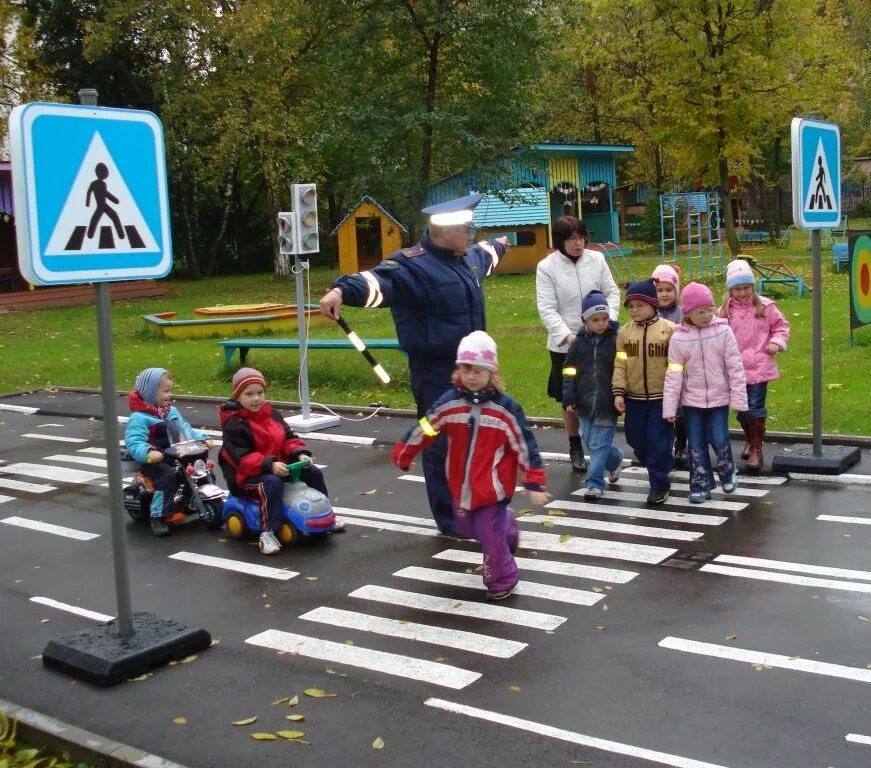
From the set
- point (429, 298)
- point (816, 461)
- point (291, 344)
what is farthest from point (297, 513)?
point (291, 344)

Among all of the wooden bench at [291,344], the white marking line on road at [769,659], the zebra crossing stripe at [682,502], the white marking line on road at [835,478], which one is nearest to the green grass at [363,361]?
the wooden bench at [291,344]

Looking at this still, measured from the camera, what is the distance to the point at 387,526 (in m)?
8.18

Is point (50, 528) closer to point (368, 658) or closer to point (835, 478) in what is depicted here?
point (368, 658)

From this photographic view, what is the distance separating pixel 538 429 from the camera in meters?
11.4

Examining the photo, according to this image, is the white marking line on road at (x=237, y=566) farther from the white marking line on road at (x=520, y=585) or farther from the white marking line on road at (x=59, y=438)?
the white marking line on road at (x=59, y=438)

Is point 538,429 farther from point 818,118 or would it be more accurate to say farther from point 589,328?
point 818,118

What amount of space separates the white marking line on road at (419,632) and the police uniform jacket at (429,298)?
1.99 meters

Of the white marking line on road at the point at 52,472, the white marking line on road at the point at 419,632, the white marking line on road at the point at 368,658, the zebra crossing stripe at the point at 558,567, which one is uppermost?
the white marking line on road at the point at 52,472

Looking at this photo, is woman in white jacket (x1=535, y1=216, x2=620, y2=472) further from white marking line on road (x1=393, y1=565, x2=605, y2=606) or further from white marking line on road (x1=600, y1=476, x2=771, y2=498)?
white marking line on road (x1=393, y1=565, x2=605, y2=606)

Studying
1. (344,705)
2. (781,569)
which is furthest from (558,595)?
(344,705)

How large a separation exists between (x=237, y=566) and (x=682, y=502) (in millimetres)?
3316

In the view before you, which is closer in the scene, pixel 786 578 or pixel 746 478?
pixel 786 578

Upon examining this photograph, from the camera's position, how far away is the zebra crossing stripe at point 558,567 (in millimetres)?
6656

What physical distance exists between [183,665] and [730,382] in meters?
4.48
